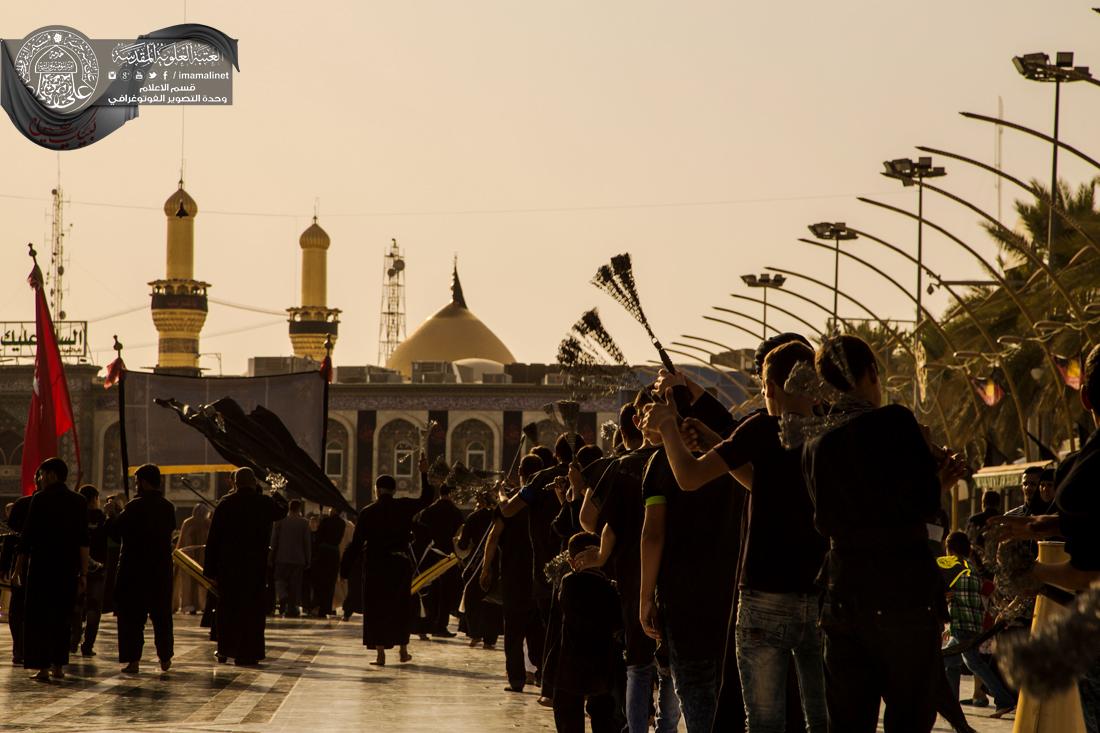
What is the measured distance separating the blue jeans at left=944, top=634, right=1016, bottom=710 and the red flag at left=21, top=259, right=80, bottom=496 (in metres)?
11.0

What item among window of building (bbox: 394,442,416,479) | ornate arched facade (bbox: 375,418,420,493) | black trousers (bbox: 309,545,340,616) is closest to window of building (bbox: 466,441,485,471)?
ornate arched facade (bbox: 375,418,420,493)

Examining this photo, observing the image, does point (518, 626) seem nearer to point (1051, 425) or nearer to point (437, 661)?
point (437, 661)

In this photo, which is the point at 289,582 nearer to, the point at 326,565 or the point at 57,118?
the point at 326,565

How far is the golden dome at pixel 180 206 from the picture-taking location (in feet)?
319

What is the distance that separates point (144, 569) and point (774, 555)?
32.8 feet

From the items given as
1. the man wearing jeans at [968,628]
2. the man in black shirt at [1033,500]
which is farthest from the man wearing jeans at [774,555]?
the man wearing jeans at [968,628]

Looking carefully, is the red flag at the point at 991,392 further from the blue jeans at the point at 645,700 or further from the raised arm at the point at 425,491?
the blue jeans at the point at 645,700

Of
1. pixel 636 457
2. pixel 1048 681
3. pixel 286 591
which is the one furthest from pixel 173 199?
pixel 1048 681

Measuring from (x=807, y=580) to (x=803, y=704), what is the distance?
39 centimetres

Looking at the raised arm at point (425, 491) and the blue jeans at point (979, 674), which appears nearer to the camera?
the blue jeans at point (979, 674)

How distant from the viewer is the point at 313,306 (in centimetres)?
9950

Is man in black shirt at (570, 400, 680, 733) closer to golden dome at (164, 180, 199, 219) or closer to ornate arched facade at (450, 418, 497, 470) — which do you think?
ornate arched facade at (450, 418, 497, 470)

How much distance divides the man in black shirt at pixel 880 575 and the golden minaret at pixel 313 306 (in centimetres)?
9203

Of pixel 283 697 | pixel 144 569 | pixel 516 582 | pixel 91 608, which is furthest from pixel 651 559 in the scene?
pixel 91 608
